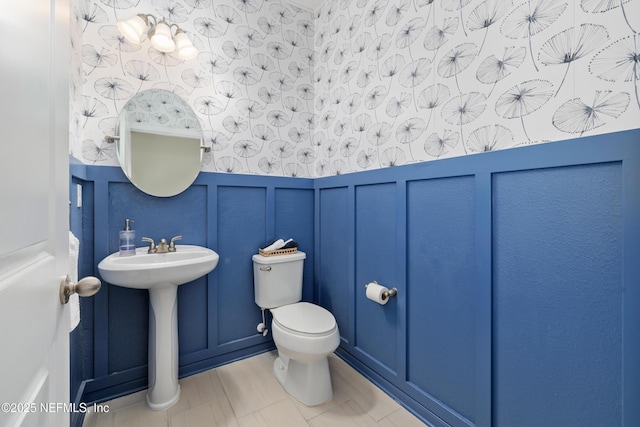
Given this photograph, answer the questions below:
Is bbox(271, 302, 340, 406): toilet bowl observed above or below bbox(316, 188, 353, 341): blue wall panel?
below

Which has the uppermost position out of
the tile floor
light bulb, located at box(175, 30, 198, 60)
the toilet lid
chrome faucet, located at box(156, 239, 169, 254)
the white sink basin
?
light bulb, located at box(175, 30, 198, 60)

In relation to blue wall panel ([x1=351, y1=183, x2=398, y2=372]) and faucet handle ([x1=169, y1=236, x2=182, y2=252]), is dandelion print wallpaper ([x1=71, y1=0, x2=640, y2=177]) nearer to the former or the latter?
blue wall panel ([x1=351, y1=183, x2=398, y2=372])

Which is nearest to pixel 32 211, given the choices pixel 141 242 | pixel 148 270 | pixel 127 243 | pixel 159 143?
pixel 148 270

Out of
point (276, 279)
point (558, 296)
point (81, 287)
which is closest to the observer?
point (81, 287)

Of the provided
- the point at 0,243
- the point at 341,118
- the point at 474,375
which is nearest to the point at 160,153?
the point at 341,118

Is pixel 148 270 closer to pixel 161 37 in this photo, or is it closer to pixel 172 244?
pixel 172 244

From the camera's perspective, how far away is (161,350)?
1.38m

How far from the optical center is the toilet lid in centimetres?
138

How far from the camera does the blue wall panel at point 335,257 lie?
178 centimetres

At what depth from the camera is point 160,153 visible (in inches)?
62.3

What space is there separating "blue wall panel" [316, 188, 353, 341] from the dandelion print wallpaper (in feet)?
0.82

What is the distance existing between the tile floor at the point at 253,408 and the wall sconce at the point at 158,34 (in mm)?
1988

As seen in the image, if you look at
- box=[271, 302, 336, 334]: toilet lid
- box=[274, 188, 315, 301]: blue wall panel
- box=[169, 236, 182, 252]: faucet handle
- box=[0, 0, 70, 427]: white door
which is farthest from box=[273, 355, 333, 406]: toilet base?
box=[0, 0, 70, 427]: white door

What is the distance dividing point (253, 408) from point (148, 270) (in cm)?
90
